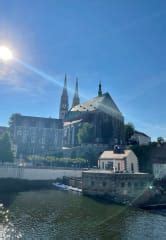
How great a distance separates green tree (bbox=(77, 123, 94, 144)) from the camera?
258 ft

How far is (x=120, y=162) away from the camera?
46594 millimetres

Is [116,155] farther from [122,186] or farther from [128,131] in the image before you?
[128,131]

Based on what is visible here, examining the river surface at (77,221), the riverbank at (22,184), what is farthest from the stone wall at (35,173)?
the river surface at (77,221)

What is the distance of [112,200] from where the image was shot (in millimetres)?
35000

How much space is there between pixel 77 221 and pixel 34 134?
77304mm

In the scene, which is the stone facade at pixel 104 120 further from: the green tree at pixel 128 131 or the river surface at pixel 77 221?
the river surface at pixel 77 221

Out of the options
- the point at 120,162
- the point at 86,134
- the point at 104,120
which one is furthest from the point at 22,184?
the point at 104,120

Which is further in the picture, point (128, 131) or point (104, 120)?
point (128, 131)

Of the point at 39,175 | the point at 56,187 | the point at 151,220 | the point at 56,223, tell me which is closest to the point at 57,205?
the point at 56,223

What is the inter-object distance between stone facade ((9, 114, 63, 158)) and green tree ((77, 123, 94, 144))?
16.7 metres

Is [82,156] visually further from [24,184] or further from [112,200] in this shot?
[112,200]

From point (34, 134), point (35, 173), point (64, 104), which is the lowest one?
point (35, 173)

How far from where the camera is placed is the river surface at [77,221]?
18938mm

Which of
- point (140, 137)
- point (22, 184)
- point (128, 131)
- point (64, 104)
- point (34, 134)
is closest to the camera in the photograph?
point (22, 184)
